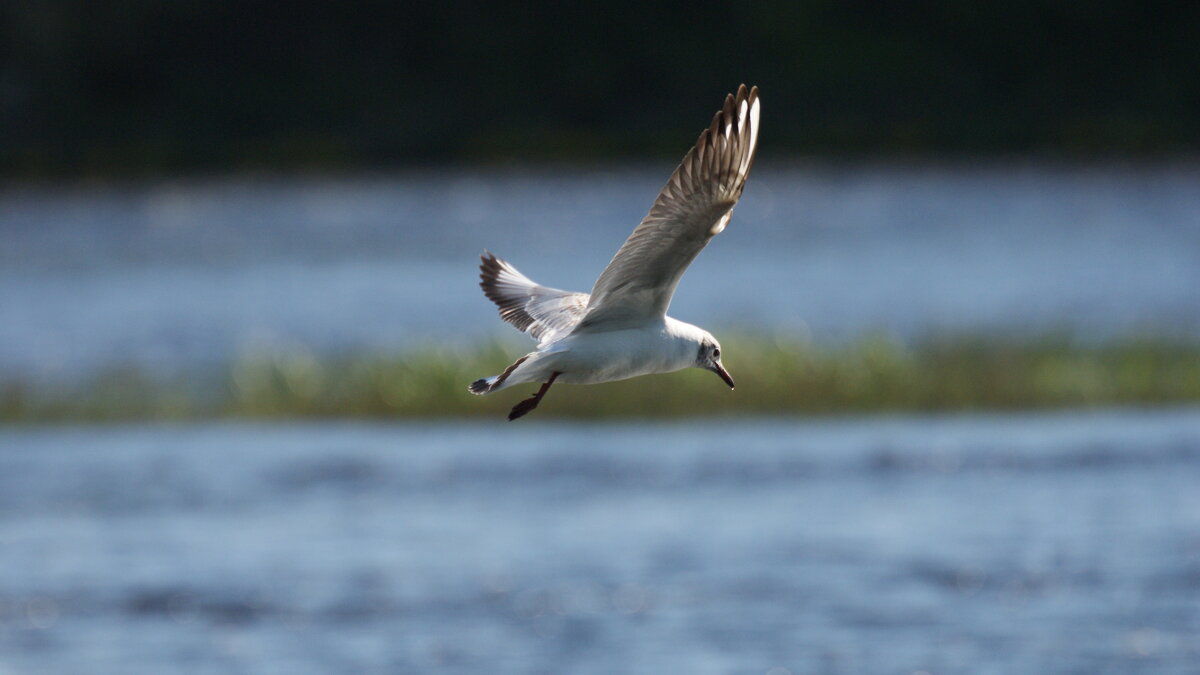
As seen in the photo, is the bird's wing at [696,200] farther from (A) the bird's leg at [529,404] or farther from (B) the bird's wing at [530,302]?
(B) the bird's wing at [530,302]

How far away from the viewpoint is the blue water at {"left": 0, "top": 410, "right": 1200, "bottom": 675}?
22.8 metres

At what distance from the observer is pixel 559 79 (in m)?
68.4

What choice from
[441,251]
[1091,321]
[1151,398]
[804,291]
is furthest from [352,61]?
[1151,398]

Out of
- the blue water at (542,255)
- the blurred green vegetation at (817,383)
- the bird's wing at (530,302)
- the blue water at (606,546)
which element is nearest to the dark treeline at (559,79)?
the blue water at (542,255)

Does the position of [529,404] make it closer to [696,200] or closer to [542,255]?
[696,200]

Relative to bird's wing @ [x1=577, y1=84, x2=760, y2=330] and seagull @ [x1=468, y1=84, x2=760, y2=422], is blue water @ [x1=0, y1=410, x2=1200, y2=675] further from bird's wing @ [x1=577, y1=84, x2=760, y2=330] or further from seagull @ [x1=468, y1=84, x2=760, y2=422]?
bird's wing @ [x1=577, y1=84, x2=760, y2=330]

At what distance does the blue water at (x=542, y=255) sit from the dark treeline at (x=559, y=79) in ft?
5.31

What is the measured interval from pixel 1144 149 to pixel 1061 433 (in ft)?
113

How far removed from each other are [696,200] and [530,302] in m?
1.59

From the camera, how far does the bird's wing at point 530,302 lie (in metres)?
8.45

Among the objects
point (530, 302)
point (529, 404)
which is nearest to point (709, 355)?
point (529, 404)

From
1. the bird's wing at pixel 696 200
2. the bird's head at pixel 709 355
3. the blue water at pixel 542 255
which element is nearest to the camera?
the bird's wing at pixel 696 200

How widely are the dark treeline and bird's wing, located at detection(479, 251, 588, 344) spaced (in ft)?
163

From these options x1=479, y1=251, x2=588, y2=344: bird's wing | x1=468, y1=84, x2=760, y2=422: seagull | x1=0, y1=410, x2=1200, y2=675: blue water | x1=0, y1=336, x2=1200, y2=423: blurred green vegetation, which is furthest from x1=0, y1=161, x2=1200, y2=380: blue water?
x1=468, y1=84, x2=760, y2=422: seagull
